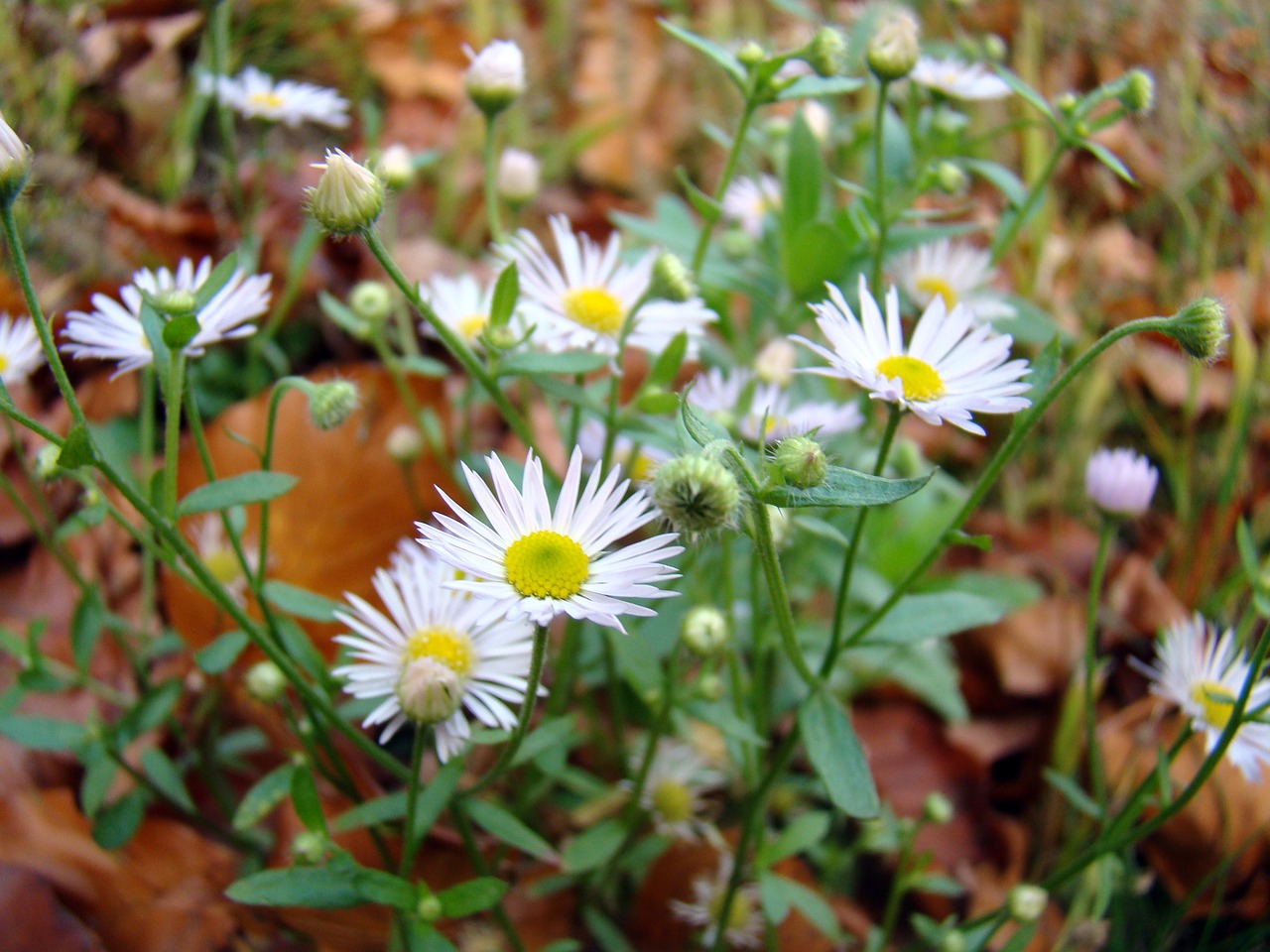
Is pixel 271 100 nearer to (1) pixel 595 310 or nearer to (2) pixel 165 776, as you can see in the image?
(1) pixel 595 310

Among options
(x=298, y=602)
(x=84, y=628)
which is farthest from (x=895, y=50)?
(x=84, y=628)

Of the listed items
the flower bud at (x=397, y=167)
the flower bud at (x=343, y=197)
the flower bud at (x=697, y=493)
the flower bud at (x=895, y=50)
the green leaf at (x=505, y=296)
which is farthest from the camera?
the flower bud at (x=397, y=167)

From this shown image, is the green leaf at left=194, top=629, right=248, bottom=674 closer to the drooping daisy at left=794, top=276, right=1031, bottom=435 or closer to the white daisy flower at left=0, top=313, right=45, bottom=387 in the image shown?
the white daisy flower at left=0, top=313, right=45, bottom=387

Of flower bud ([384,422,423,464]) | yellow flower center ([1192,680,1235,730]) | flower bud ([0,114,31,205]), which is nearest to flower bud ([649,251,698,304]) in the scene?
flower bud ([384,422,423,464])

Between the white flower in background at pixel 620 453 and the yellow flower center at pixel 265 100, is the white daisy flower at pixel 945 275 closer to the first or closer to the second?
the white flower in background at pixel 620 453

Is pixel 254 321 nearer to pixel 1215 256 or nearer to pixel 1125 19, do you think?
pixel 1215 256

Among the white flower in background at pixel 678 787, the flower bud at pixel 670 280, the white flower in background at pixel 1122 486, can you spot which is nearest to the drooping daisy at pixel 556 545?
the flower bud at pixel 670 280
